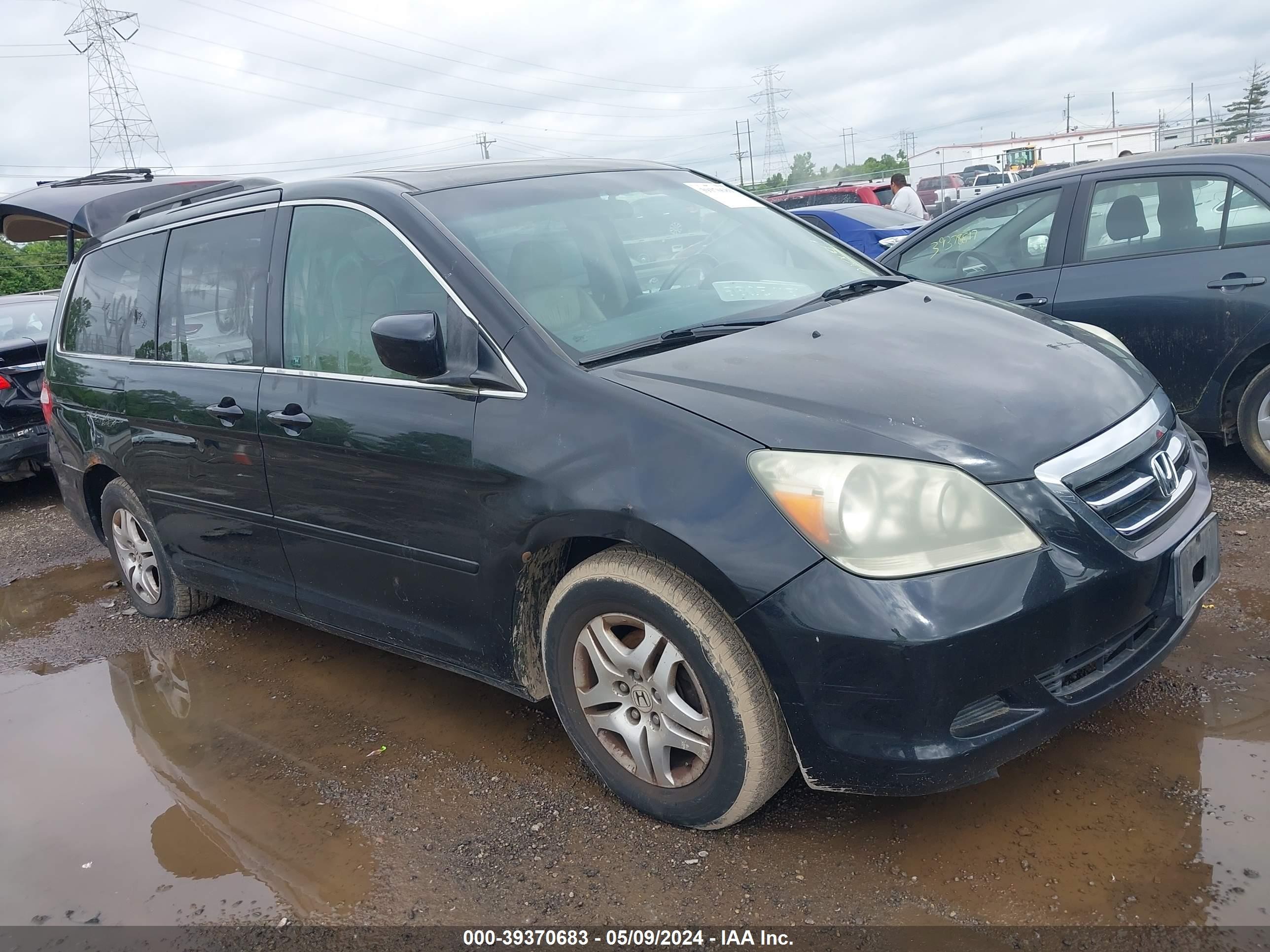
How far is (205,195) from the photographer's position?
457 cm

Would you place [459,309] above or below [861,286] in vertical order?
above

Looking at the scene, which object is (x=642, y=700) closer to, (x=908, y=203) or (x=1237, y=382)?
(x=1237, y=382)

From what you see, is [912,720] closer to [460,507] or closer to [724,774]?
[724,774]

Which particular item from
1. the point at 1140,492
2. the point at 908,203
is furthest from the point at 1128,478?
the point at 908,203

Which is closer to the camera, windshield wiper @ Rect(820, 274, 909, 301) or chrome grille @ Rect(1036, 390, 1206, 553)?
chrome grille @ Rect(1036, 390, 1206, 553)

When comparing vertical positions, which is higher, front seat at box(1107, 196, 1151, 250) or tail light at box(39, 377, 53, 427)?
front seat at box(1107, 196, 1151, 250)

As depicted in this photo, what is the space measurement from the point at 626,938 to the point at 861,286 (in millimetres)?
2276

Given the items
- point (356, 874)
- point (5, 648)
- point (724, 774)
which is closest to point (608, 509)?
point (724, 774)

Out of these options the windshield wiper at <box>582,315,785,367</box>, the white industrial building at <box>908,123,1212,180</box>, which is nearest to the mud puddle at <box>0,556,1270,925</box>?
the windshield wiper at <box>582,315,785,367</box>

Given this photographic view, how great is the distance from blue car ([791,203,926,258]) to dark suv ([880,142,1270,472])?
20.2 feet

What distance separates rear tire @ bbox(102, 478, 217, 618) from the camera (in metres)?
4.72

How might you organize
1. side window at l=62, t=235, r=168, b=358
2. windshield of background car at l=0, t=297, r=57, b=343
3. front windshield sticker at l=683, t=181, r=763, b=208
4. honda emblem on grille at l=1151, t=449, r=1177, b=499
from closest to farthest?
honda emblem on grille at l=1151, t=449, r=1177, b=499
front windshield sticker at l=683, t=181, r=763, b=208
side window at l=62, t=235, r=168, b=358
windshield of background car at l=0, t=297, r=57, b=343

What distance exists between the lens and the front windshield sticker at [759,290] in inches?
134

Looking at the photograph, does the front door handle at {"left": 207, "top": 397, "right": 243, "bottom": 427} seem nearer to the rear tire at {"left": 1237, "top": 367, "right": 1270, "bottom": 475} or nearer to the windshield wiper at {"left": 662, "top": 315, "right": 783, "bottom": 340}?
the windshield wiper at {"left": 662, "top": 315, "right": 783, "bottom": 340}
